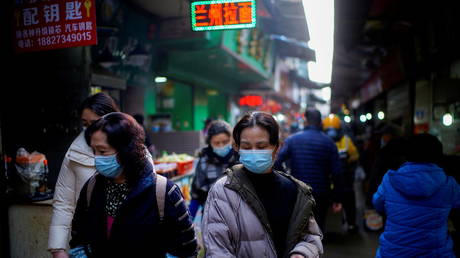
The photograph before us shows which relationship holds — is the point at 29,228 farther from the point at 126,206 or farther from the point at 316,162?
the point at 316,162

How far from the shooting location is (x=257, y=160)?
2.20 meters

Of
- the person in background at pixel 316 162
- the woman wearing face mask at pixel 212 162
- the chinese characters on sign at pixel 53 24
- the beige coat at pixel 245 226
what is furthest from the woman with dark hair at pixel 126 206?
the person in background at pixel 316 162

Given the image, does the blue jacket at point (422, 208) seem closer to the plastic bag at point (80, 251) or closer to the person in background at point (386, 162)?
the person in background at point (386, 162)

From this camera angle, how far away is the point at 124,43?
27.0ft

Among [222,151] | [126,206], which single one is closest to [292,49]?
[222,151]

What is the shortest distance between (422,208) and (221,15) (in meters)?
3.21

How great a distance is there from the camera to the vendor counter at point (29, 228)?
12.9 feet

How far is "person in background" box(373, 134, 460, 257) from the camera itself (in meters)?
3.26

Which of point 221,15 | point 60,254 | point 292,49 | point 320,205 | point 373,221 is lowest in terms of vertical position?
point 373,221

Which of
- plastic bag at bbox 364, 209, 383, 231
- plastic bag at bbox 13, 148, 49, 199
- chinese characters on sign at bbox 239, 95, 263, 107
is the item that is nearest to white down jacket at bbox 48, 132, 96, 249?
plastic bag at bbox 13, 148, 49, 199

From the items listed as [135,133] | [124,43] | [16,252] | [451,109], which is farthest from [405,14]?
[16,252]

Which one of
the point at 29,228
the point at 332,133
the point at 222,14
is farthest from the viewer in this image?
the point at 332,133

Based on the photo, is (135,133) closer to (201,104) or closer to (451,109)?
(451,109)

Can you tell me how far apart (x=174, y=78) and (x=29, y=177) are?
8018 millimetres
